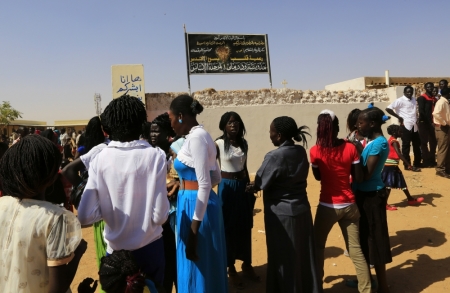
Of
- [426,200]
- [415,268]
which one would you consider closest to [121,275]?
[415,268]

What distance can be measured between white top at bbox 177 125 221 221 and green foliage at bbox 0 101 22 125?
45.4m

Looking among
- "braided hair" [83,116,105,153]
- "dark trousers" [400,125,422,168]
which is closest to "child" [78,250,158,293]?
"braided hair" [83,116,105,153]

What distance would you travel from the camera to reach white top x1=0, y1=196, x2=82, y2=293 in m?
1.48

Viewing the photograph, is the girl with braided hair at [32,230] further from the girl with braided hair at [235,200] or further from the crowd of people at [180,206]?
the girl with braided hair at [235,200]

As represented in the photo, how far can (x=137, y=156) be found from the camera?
6.33 ft

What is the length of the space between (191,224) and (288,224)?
934 millimetres

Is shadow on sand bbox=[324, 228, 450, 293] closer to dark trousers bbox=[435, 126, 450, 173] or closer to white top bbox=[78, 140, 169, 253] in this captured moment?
white top bbox=[78, 140, 169, 253]

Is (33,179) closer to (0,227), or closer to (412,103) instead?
(0,227)

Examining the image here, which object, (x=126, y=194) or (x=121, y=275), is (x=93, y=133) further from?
(x=121, y=275)

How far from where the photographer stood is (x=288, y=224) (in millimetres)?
2996

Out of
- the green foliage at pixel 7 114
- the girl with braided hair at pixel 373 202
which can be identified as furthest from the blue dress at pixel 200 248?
the green foliage at pixel 7 114

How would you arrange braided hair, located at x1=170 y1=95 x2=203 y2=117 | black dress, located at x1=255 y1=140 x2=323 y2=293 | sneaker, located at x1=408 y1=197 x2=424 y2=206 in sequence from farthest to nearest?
sneaker, located at x1=408 y1=197 x2=424 y2=206, black dress, located at x1=255 y1=140 x2=323 y2=293, braided hair, located at x1=170 y1=95 x2=203 y2=117

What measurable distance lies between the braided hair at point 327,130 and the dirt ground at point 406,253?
5.33ft

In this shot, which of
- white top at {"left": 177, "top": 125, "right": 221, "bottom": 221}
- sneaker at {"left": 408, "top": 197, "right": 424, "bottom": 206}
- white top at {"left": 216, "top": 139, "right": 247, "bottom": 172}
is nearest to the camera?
white top at {"left": 177, "top": 125, "right": 221, "bottom": 221}
